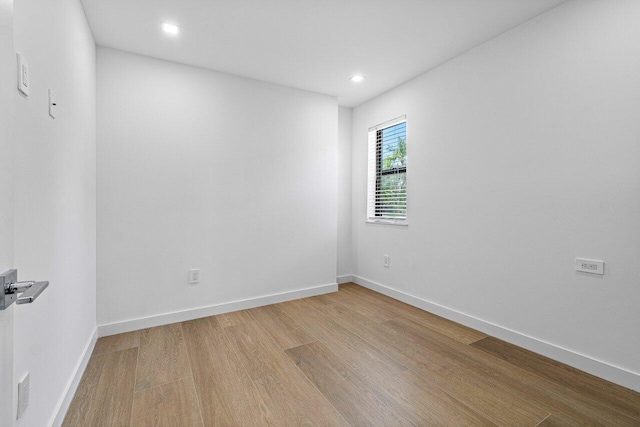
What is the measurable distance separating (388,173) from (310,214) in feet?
3.57

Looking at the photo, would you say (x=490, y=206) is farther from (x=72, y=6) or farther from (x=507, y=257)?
(x=72, y=6)

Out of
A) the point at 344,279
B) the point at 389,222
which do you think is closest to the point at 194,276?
the point at 344,279

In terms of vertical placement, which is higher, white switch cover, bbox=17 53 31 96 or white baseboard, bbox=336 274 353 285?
white switch cover, bbox=17 53 31 96

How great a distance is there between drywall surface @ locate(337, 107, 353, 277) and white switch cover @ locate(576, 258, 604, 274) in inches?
101

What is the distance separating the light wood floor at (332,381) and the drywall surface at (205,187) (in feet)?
1.67

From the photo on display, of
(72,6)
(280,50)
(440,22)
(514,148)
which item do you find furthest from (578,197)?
(72,6)

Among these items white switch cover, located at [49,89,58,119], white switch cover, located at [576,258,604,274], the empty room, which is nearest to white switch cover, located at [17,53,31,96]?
the empty room

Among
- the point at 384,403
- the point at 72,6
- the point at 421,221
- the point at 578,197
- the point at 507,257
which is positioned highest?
the point at 72,6

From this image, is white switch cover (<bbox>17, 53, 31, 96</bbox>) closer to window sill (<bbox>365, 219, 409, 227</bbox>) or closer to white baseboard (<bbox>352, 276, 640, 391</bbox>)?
window sill (<bbox>365, 219, 409, 227</bbox>)

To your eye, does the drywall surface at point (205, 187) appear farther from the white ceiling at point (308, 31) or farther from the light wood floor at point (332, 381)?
the light wood floor at point (332, 381)

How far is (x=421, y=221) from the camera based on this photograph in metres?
3.13

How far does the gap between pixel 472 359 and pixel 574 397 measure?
0.56 m

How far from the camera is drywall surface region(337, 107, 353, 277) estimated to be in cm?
411

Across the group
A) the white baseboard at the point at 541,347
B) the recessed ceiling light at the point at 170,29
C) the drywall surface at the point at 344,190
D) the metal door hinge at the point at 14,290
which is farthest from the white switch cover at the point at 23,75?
the drywall surface at the point at 344,190
